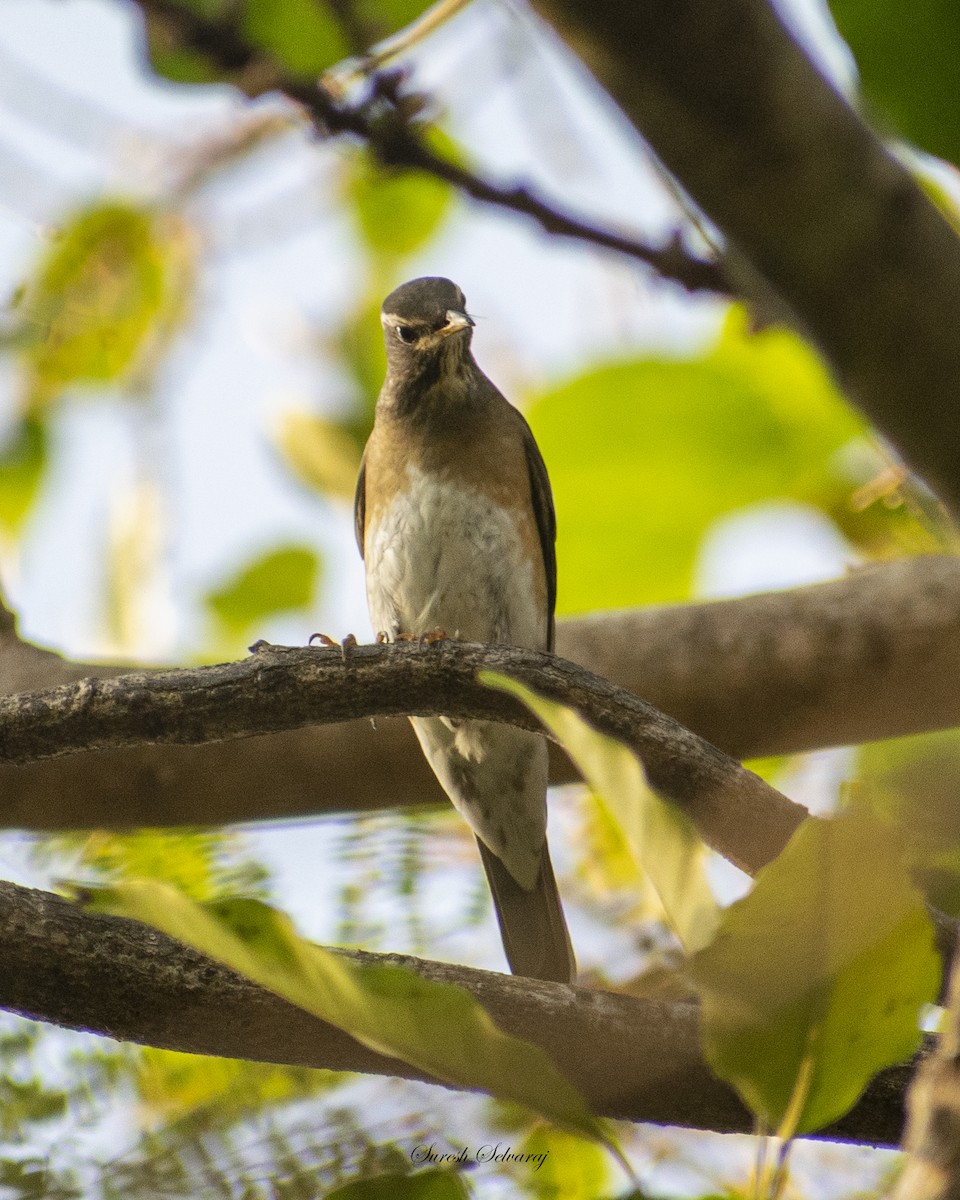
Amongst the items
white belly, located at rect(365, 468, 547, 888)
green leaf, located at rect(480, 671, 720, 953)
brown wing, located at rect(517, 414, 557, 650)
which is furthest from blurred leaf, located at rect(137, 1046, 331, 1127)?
brown wing, located at rect(517, 414, 557, 650)

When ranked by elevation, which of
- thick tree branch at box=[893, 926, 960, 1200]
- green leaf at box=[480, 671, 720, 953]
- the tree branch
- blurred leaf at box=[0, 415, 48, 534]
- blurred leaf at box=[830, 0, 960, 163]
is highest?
blurred leaf at box=[830, 0, 960, 163]

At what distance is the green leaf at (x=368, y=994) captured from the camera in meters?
1.42

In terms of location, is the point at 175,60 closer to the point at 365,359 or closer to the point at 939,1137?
the point at 365,359

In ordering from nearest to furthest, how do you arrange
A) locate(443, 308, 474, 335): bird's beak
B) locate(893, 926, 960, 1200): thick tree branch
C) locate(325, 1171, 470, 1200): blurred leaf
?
locate(893, 926, 960, 1200): thick tree branch < locate(325, 1171, 470, 1200): blurred leaf < locate(443, 308, 474, 335): bird's beak

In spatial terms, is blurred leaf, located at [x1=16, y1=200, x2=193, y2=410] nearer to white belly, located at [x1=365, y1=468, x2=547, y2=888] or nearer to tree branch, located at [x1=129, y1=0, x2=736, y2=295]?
white belly, located at [x1=365, y1=468, x2=547, y2=888]

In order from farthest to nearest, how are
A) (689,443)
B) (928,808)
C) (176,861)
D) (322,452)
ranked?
(322,452), (689,443), (176,861), (928,808)

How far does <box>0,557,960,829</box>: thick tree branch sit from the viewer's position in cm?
399

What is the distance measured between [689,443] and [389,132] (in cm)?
148

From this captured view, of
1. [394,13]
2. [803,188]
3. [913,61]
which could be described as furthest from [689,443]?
[803,188]

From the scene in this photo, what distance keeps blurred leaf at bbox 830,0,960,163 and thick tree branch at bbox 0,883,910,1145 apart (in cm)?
141

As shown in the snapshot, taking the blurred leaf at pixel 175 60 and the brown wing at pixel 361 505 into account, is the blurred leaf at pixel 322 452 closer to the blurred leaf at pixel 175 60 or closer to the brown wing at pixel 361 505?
the brown wing at pixel 361 505

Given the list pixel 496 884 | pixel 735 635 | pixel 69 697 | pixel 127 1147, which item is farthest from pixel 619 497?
pixel 127 1147

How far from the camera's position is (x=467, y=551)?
4.59 metres

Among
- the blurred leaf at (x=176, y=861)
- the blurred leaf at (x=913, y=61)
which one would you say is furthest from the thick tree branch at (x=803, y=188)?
the blurred leaf at (x=176, y=861)
